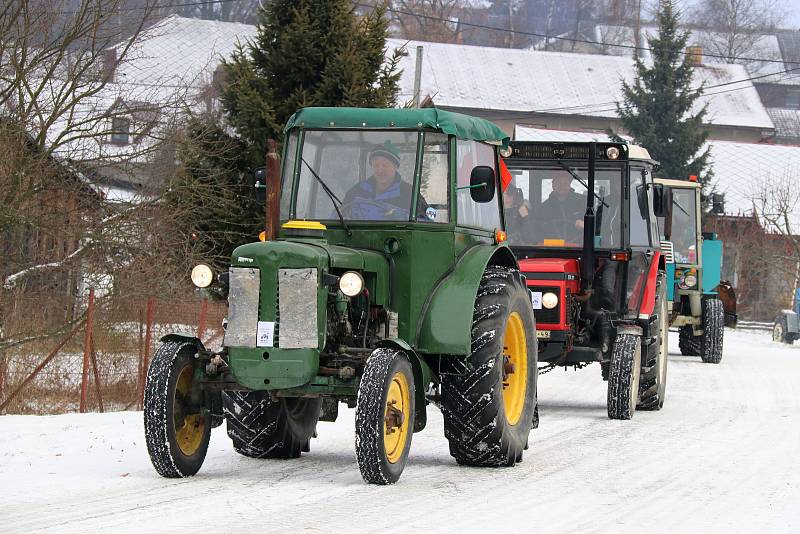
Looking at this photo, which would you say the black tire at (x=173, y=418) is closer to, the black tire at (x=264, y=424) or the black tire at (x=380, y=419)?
the black tire at (x=264, y=424)

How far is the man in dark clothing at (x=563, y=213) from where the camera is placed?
46.5ft

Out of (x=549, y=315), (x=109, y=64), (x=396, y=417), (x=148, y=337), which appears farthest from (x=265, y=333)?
(x=109, y=64)

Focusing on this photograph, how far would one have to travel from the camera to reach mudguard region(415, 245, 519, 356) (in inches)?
346

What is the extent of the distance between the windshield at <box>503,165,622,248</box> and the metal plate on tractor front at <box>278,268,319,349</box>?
634cm

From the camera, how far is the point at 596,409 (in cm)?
1457

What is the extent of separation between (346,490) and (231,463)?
1494 millimetres

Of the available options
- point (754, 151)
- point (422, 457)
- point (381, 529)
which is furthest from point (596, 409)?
point (754, 151)

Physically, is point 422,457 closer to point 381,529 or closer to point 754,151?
point 381,529

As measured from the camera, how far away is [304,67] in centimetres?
2034

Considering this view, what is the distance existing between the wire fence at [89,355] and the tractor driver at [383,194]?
19.1ft

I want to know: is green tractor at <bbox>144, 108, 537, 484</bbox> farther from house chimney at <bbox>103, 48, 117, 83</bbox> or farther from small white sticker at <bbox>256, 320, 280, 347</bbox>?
house chimney at <bbox>103, 48, 117, 83</bbox>

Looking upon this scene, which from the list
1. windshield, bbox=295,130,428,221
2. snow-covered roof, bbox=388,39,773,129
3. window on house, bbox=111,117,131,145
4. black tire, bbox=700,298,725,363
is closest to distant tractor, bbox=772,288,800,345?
black tire, bbox=700,298,725,363

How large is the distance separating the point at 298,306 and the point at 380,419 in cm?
84

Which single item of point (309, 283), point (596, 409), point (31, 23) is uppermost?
point (31, 23)
